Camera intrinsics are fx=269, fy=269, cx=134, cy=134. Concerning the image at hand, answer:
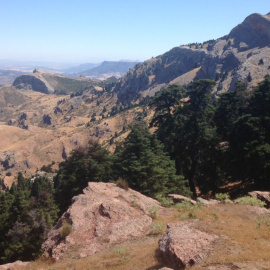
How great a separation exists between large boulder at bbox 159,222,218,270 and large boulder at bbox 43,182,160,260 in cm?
498

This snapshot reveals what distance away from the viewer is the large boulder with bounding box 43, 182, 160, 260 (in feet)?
55.4

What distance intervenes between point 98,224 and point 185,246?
8553mm

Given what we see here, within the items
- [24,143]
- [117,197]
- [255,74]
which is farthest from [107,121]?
[117,197]

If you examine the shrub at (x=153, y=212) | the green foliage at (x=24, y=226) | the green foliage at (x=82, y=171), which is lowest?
the green foliage at (x=24, y=226)

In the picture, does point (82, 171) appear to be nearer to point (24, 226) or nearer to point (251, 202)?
point (24, 226)

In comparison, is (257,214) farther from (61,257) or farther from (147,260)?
(61,257)

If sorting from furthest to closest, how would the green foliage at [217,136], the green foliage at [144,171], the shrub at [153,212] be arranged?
the green foliage at [217,136]
the green foliage at [144,171]
the shrub at [153,212]

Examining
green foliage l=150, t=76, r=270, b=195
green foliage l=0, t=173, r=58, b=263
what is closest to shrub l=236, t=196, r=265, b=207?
green foliage l=150, t=76, r=270, b=195

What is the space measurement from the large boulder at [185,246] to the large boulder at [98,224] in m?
4.98

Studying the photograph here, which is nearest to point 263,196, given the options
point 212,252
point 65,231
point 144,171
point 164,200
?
point 164,200

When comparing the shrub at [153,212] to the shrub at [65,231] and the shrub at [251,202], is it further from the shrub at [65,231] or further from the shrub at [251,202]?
the shrub at [251,202]

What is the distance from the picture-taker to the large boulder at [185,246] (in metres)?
10.8

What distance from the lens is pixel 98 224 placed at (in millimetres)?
18422

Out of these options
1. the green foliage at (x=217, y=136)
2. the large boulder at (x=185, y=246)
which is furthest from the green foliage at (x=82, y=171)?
the large boulder at (x=185, y=246)
